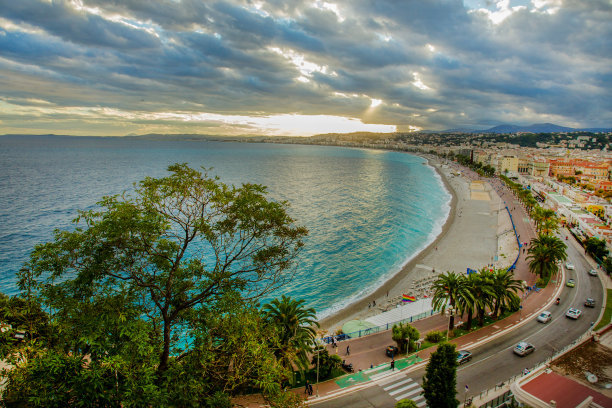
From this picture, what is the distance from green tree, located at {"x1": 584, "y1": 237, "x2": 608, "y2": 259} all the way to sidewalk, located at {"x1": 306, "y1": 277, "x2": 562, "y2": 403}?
1817 cm

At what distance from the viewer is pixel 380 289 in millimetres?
41156

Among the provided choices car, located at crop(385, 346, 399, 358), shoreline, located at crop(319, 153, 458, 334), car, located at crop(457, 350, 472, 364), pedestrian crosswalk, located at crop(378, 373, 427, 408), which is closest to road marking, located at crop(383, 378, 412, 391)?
pedestrian crosswalk, located at crop(378, 373, 427, 408)

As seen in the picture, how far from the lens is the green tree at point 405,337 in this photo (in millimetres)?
23688

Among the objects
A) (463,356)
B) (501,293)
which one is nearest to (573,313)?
(501,293)

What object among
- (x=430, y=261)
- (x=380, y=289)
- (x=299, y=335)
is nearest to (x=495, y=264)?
Answer: (x=430, y=261)

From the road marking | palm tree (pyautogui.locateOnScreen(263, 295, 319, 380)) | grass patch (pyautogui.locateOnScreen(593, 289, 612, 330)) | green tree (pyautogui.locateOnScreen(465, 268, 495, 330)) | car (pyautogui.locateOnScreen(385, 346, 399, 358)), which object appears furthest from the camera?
grass patch (pyautogui.locateOnScreen(593, 289, 612, 330))

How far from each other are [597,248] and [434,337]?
115ft

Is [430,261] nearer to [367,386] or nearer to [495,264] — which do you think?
[495,264]

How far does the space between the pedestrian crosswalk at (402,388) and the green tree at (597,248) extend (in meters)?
40.2

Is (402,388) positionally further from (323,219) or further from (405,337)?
(323,219)

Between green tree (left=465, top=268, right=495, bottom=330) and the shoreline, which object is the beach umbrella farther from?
green tree (left=465, top=268, right=495, bottom=330)

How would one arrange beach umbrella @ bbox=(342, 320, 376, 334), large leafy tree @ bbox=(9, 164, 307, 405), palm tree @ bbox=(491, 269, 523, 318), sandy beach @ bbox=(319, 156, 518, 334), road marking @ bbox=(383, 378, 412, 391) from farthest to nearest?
sandy beach @ bbox=(319, 156, 518, 334), beach umbrella @ bbox=(342, 320, 376, 334), palm tree @ bbox=(491, 269, 523, 318), road marking @ bbox=(383, 378, 412, 391), large leafy tree @ bbox=(9, 164, 307, 405)

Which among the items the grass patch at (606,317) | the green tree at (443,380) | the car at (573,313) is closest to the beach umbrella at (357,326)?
the green tree at (443,380)

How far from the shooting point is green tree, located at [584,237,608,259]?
43906 mm
